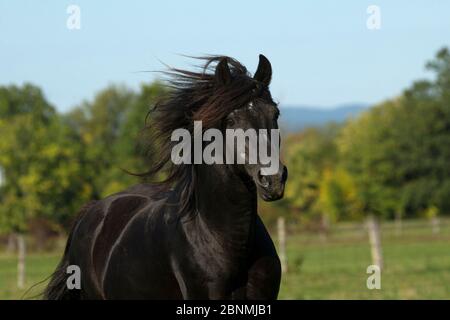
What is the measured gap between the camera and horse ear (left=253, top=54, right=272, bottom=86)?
5531mm

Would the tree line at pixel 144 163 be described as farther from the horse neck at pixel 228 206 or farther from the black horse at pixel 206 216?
the horse neck at pixel 228 206

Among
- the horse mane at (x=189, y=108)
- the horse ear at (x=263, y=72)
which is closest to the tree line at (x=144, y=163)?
the horse mane at (x=189, y=108)

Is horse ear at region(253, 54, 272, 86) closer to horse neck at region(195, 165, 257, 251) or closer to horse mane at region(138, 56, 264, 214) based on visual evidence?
horse mane at region(138, 56, 264, 214)

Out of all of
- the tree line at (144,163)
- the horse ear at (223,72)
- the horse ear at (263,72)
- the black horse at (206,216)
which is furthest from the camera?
the tree line at (144,163)

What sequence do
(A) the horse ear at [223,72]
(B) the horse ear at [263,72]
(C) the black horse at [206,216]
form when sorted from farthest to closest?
(B) the horse ear at [263,72], (A) the horse ear at [223,72], (C) the black horse at [206,216]

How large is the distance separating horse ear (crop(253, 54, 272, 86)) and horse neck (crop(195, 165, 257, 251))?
0.72 metres

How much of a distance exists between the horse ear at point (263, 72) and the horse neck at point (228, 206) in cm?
72

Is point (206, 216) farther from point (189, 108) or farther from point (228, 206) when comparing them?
point (189, 108)

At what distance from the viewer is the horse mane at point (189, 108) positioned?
17.2 feet

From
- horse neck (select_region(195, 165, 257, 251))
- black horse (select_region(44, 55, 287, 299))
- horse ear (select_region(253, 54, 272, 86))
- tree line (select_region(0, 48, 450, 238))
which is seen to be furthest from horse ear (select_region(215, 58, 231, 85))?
tree line (select_region(0, 48, 450, 238))
